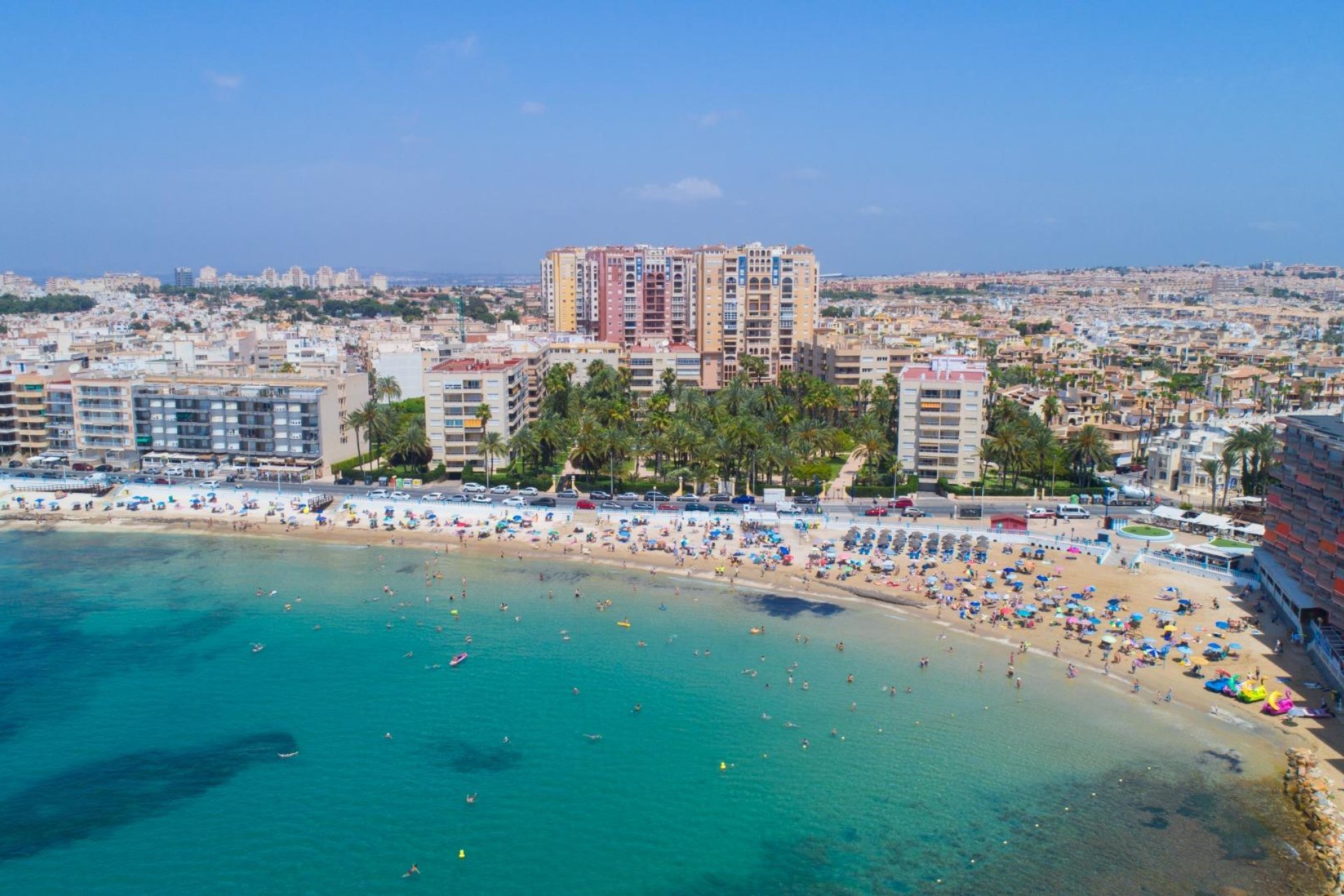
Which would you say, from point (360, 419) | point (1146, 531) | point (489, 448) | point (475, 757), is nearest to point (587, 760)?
point (475, 757)

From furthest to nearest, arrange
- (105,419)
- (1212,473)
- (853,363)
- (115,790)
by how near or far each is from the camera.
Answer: (853,363) → (105,419) → (1212,473) → (115,790)

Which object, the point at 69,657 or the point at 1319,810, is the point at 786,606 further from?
the point at 69,657

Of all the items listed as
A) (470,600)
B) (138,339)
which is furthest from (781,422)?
(138,339)

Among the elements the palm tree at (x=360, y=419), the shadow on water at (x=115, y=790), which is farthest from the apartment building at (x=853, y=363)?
the shadow on water at (x=115, y=790)

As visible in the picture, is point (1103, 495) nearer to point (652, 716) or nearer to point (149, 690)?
point (652, 716)

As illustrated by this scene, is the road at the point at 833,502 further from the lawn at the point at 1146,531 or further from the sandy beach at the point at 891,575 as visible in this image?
the lawn at the point at 1146,531

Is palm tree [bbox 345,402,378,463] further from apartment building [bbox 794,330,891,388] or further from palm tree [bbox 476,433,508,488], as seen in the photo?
apartment building [bbox 794,330,891,388]
